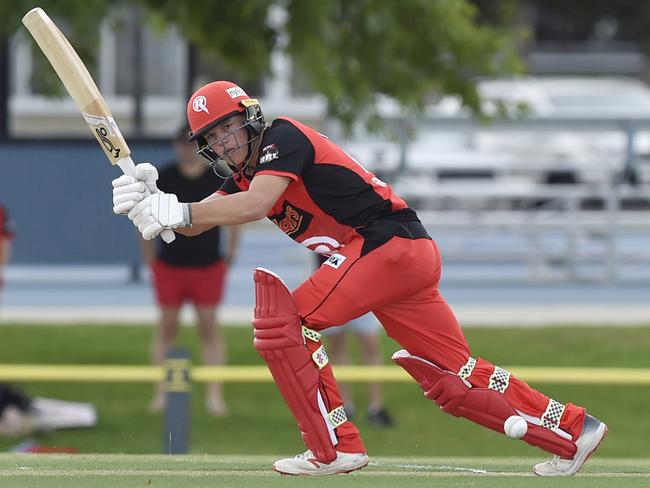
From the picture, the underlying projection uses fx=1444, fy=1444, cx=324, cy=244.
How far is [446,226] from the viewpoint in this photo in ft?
50.0

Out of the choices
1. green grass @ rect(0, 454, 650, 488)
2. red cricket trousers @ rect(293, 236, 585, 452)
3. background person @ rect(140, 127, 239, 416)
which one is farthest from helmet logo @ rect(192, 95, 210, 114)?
background person @ rect(140, 127, 239, 416)

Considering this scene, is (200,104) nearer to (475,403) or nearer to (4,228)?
(475,403)

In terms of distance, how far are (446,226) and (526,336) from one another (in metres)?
3.05

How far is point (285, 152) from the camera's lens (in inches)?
224

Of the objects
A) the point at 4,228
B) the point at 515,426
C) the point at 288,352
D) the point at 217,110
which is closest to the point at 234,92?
the point at 217,110

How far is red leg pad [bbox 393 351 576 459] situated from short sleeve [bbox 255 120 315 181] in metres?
0.98

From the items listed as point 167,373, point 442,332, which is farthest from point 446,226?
point 442,332

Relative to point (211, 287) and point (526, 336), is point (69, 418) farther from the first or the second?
point (526, 336)

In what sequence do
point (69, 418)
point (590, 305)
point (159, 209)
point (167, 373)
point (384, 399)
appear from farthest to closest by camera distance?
1. point (590, 305)
2. point (384, 399)
3. point (69, 418)
4. point (167, 373)
5. point (159, 209)

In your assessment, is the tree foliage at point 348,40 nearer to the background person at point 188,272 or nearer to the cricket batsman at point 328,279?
the background person at point 188,272

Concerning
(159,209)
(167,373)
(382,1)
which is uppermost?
(382,1)

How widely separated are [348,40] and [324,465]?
5.48 m

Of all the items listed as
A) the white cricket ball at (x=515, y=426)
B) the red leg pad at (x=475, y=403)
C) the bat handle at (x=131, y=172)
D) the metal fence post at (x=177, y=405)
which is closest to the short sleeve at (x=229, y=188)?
the bat handle at (x=131, y=172)

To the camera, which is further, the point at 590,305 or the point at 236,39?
the point at 590,305
